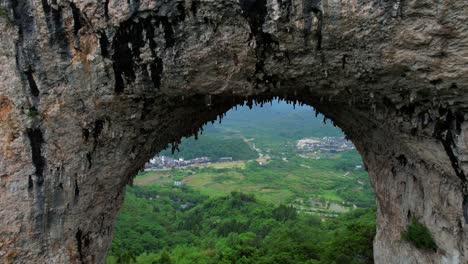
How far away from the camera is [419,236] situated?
8047 millimetres

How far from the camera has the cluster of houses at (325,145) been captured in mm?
90312

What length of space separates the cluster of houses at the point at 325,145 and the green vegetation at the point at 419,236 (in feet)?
270

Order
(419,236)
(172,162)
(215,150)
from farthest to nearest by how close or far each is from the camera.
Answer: (215,150) < (172,162) < (419,236)

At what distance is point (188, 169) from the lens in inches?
2872

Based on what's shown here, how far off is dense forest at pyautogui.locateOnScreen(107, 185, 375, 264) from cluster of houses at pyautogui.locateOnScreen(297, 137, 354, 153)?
46.9 meters

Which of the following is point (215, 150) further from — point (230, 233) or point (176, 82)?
point (176, 82)

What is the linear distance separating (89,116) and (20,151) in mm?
1247

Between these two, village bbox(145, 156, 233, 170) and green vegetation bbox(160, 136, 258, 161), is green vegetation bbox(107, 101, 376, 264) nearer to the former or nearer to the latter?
green vegetation bbox(160, 136, 258, 161)

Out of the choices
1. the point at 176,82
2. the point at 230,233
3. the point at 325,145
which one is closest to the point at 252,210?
the point at 230,233

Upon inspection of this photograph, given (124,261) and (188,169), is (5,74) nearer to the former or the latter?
(124,261)

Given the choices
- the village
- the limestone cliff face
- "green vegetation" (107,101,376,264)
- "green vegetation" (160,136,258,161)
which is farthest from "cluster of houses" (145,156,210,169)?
the limestone cliff face

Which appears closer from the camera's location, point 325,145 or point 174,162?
point 174,162

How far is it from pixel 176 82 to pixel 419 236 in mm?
6283

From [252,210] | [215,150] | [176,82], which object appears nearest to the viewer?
[176,82]
